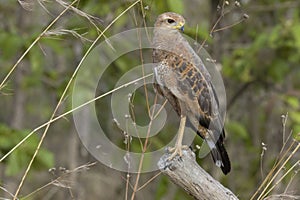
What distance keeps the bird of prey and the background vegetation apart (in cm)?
65

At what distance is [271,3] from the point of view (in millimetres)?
6383

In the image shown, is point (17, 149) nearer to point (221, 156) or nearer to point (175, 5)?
point (175, 5)

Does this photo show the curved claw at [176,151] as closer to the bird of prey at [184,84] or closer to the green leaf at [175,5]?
the bird of prey at [184,84]

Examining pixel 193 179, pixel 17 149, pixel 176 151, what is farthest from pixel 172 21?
pixel 17 149

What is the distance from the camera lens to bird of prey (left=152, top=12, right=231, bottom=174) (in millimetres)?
2748

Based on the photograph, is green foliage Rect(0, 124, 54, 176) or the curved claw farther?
green foliage Rect(0, 124, 54, 176)

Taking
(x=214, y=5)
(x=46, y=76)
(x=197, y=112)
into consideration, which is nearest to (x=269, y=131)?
(x=214, y=5)

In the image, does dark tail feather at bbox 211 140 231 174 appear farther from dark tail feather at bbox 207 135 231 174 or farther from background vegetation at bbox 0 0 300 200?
background vegetation at bbox 0 0 300 200

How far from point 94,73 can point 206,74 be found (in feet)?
6.92

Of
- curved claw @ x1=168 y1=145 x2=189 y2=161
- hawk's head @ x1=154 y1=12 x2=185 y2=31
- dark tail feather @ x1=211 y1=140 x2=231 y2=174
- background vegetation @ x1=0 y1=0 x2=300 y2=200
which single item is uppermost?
hawk's head @ x1=154 y1=12 x2=185 y2=31

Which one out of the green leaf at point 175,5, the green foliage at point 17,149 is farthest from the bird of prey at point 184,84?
the green foliage at point 17,149

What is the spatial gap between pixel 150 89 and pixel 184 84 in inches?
91.3

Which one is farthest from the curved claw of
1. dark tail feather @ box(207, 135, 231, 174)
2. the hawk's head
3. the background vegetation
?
the background vegetation

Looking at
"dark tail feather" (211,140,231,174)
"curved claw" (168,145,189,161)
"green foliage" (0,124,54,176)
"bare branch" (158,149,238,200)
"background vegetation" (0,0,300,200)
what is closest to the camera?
"bare branch" (158,149,238,200)
